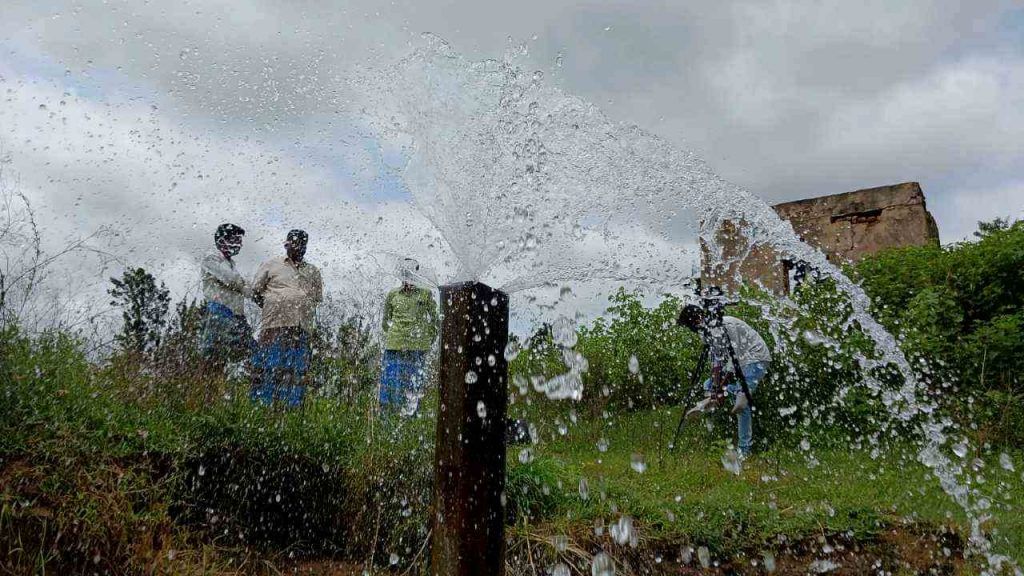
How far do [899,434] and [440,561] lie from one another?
6.39m

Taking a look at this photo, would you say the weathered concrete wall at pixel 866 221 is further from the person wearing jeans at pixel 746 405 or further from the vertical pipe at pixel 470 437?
the vertical pipe at pixel 470 437

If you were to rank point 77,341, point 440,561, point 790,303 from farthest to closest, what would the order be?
1. point 790,303
2. point 77,341
3. point 440,561

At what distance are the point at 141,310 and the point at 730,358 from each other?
494 cm

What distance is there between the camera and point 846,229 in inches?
497

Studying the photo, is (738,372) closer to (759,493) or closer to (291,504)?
(759,493)

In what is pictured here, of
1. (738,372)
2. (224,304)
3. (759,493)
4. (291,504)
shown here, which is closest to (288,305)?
(224,304)

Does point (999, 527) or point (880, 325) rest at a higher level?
point (880, 325)

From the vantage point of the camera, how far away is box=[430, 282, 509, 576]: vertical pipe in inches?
82.3

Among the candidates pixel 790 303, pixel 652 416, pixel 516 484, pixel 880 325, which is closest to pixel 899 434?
pixel 880 325

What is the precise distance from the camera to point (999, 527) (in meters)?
4.34

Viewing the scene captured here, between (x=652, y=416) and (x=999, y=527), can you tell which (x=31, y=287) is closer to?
(x=999, y=527)

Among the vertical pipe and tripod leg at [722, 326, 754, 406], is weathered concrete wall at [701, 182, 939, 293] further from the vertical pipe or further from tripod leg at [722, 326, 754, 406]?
the vertical pipe

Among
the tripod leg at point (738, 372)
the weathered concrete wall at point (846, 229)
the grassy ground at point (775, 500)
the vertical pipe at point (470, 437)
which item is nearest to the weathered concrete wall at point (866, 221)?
the weathered concrete wall at point (846, 229)

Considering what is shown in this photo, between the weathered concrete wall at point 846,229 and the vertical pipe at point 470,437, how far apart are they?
31.4ft
